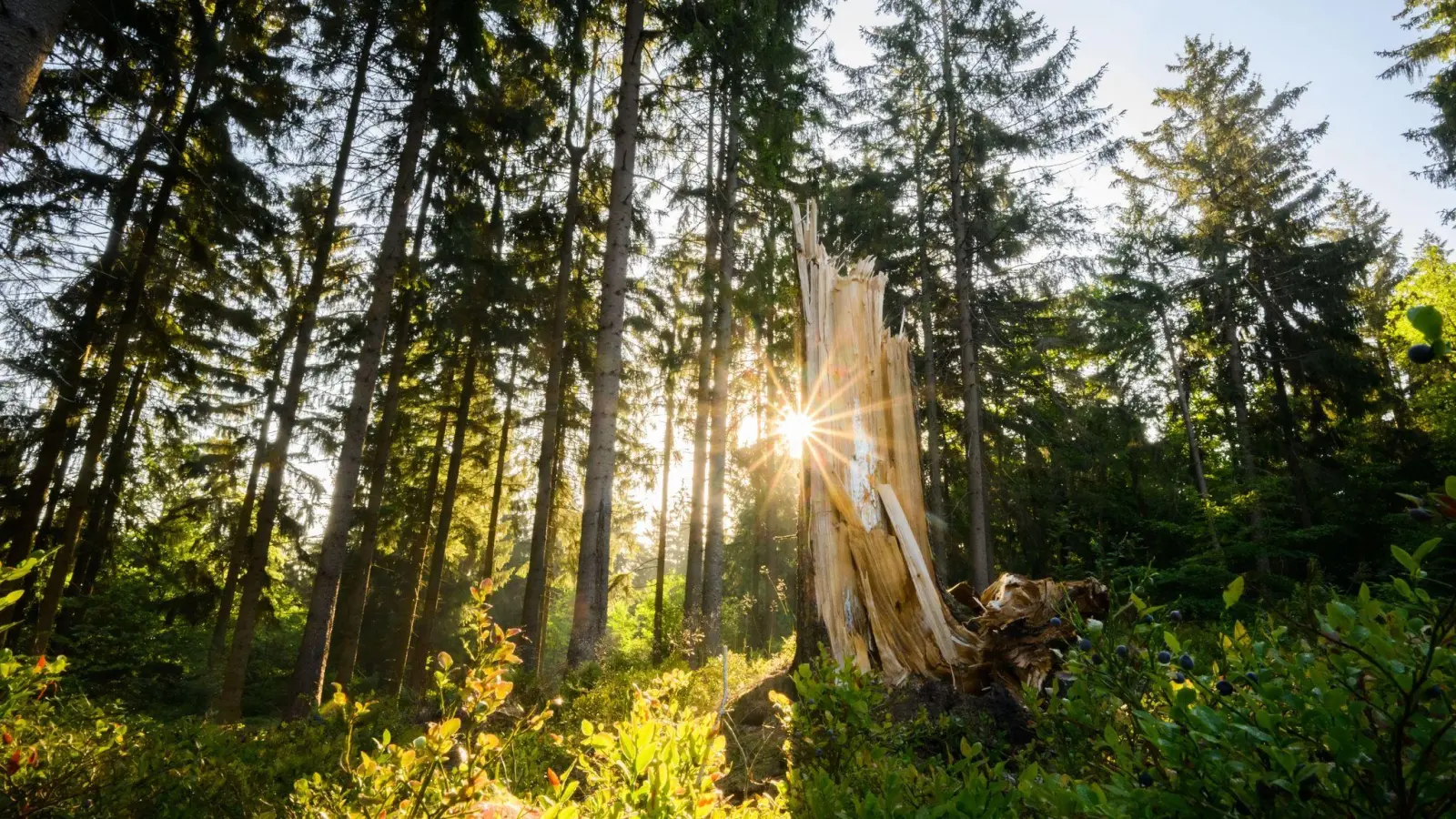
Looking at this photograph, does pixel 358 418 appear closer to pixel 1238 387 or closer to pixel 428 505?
pixel 428 505

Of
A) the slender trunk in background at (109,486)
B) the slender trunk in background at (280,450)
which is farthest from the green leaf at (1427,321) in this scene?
the slender trunk in background at (109,486)

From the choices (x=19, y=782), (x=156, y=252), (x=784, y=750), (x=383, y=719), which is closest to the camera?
(x=19, y=782)

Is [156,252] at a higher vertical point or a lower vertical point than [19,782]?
higher

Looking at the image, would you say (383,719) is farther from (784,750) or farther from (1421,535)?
(1421,535)

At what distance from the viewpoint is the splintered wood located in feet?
18.7

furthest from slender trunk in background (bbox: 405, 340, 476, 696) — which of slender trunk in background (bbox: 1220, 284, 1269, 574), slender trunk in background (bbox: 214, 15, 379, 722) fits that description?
slender trunk in background (bbox: 1220, 284, 1269, 574)

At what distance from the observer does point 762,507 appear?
20.0 metres

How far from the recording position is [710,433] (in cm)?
1206

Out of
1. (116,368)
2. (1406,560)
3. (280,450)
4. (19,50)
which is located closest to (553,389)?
(280,450)

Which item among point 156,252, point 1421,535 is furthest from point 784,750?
point 1421,535

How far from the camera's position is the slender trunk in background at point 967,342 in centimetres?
1341

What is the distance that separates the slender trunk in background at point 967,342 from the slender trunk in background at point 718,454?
5.17 meters

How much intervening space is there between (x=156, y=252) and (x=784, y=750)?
41.6 feet

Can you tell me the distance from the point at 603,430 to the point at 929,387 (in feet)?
32.2
